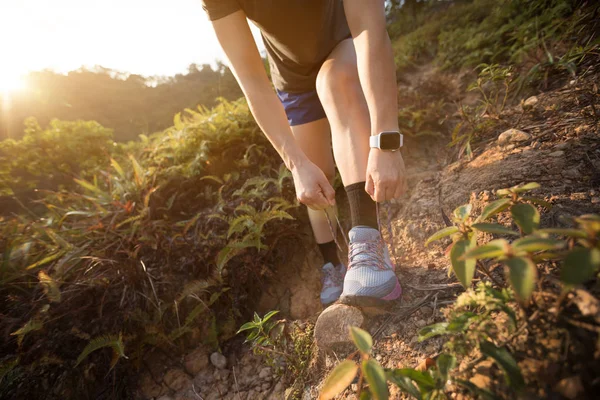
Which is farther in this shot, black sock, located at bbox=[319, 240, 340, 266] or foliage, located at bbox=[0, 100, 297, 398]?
black sock, located at bbox=[319, 240, 340, 266]

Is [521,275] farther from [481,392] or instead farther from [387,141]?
[387,141]

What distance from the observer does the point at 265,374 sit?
151 cm

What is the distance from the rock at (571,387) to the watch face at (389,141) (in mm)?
1017

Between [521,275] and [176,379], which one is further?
[176,379]

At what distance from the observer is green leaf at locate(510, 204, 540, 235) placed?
0.70 meters

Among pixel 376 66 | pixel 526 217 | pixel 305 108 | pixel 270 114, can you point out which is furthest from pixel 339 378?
pixel 305 108

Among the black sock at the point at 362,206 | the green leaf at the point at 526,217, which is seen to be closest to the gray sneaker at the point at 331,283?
the black sock at the point at 362,206

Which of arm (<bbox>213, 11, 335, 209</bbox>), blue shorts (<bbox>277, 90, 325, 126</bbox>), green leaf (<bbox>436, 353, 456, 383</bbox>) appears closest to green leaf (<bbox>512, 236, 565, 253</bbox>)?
green leaf (<bbox>436, 353, 456, 383</bbox>)

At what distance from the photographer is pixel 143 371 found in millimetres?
1820

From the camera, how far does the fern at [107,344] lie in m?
1.61

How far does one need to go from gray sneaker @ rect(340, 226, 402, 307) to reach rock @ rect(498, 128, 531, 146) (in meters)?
1.20

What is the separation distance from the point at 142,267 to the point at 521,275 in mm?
2279

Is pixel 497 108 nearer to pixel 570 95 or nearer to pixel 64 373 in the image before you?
pixel 570 95

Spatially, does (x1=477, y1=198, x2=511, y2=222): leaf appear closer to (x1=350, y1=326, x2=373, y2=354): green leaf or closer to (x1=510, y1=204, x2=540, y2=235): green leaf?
(x1=510, y1=204, x2=540, y2=235): green leaf
